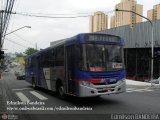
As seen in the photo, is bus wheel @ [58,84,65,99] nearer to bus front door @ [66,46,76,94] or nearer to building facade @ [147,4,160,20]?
bus front door @ [66,46,76,94]

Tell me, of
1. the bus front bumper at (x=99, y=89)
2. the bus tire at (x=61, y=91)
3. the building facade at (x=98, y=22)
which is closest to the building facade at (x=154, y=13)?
the building facade at (x=98, y=22)

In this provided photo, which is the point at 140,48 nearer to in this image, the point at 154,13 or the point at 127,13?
the point at 154,13

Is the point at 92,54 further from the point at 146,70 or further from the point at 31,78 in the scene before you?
the point at 146,70

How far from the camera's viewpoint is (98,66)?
1313 cm

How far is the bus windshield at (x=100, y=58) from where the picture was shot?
42.6ft

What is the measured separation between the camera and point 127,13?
1419 inches

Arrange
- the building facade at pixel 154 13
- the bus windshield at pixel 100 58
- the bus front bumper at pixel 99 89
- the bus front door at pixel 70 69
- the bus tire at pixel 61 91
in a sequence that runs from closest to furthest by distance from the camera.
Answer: the bus front bumper at pixel 99 89, the bus windshield at pixel 100 58, the bus front door at pixel 70 69, the bus tire at pixel 61 91, the building facade at pixel 154 13

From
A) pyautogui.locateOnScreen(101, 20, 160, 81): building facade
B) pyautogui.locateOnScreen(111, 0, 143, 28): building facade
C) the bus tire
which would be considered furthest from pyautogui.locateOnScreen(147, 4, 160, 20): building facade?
the bus tire

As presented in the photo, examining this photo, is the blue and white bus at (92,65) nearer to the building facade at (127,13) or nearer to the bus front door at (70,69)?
the bus front door at (70,69)

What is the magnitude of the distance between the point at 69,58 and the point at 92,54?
1.38 metres

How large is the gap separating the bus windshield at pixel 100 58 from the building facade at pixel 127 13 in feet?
57.3

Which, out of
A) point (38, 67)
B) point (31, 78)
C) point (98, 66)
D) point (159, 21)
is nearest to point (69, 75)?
point (98, 66)

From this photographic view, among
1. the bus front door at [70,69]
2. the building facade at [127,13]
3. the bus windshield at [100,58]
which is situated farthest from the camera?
the building facade at [127,13]

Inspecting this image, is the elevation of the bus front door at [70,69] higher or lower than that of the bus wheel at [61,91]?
higher
